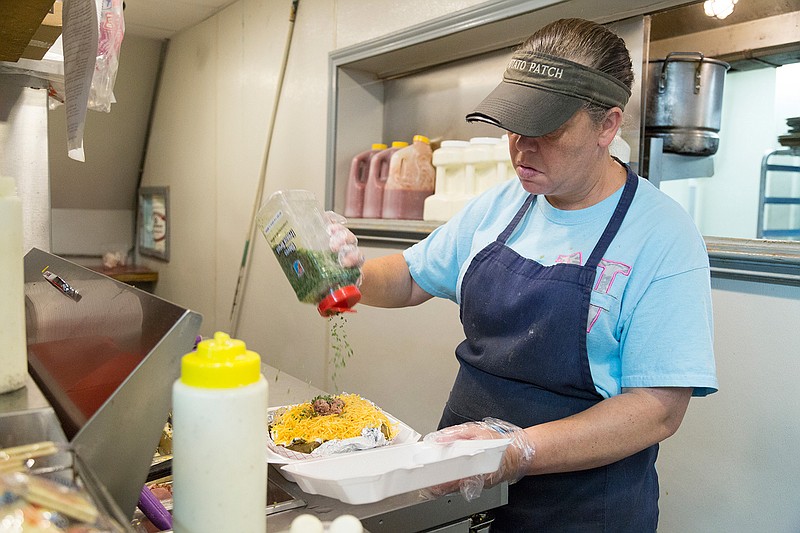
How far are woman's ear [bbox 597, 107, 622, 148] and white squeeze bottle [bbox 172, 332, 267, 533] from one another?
1.08m

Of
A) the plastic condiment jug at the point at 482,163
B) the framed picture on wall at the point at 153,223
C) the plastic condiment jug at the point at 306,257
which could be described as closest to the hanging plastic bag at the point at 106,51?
the plastic condiment jug at the point at 306,257

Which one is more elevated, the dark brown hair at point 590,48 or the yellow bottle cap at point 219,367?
the dark brown hair at point 590,48

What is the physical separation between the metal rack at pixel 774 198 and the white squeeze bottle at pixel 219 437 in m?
1.87

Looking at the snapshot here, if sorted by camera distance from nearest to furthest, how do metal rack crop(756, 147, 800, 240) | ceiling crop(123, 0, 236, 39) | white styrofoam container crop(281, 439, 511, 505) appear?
white styrofoam container crop(281, 439, 511, 505)
metal rack crop(756, 147, 800, 240)
ceiling crop(123, 0, 236, 39)

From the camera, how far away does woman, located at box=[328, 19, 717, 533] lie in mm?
1276

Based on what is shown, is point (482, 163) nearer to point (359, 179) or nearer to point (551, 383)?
point (359, 179)

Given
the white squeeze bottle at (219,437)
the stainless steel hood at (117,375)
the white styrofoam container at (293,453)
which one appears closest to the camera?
the white squeeze bottle at (219,437)

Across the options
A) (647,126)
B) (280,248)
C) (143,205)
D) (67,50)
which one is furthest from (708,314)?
(143,205)

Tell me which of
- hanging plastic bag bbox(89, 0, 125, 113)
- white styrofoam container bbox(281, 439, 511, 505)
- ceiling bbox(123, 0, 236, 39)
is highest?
ceiling bbox(123, 0, 236, 39)

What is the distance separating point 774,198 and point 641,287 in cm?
97

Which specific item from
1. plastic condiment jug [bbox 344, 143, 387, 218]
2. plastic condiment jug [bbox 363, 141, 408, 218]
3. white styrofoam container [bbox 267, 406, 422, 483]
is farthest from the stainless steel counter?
plastic condiment jug [bbox 344, 143, 387, 218]

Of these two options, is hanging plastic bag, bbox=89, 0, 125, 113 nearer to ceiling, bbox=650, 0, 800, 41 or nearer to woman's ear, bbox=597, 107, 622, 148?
woman's ear, bbox=597, 107, 622, 148

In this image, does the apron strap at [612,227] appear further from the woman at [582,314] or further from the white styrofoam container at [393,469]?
the white styrofoam container at [393,469]

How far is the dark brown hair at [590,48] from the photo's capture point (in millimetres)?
1381
